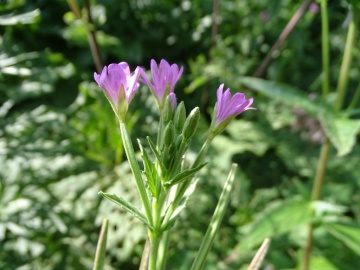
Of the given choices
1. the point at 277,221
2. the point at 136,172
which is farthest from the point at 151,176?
the point at 277,221

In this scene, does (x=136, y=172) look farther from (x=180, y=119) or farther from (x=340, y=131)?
(x=340, y=131)

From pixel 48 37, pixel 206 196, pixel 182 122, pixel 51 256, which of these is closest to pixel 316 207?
pixel 206 196

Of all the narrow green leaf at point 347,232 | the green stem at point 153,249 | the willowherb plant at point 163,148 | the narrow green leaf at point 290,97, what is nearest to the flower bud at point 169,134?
the willowherb plant at point 163,148

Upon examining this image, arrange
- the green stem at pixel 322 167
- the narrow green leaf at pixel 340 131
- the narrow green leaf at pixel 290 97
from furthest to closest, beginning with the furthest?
the green stem at pixel 322 167 → the narrow green leaf at pixel 290 97 → the narrow green leaf at pixel 340 131

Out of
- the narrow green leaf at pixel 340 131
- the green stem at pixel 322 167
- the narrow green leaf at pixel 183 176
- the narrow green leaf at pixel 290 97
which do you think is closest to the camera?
the narrow green leaf at pixel 183 176

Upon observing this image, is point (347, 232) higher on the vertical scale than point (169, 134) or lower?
higher

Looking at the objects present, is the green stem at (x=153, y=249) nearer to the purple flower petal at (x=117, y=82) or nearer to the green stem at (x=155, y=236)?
the green stem at (x=155, y=236)

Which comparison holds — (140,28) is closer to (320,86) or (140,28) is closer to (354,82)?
(320,86)

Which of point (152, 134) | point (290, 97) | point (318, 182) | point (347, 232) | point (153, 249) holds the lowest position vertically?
point (153, 249)
